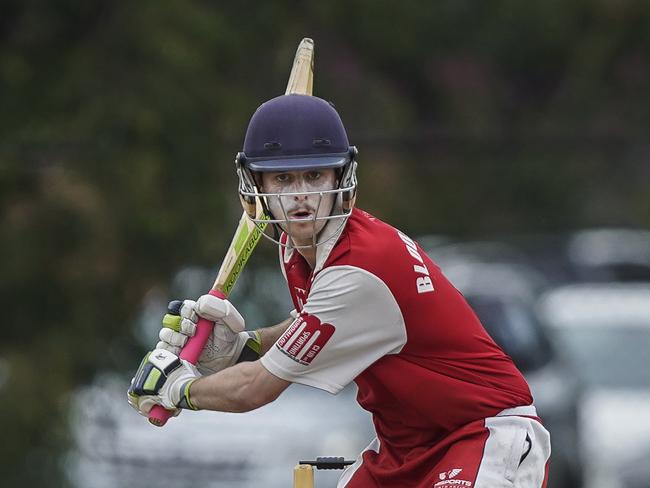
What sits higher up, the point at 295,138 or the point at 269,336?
the point at 295,138

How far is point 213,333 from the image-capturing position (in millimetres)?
5539

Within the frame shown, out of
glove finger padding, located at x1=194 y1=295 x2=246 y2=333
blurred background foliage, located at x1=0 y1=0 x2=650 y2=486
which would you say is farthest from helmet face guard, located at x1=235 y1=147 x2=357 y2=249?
blurred background foliage, located at x1=0 y1=0 x2=650 y2=486

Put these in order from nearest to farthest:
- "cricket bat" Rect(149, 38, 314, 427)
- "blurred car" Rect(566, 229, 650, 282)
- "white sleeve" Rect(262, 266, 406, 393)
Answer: "white sleeve" Rect(262, 266, 406, 393), "cricket bat" Rect(149, 38, 314, 427), "blurred car" Rect(566, 229, 650, 282)

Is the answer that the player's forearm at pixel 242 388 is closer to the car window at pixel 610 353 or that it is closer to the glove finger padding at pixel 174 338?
the glove finger padding at pixel 174 338

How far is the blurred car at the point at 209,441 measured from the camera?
30.3 feet

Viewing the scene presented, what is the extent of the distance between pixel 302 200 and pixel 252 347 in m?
0.77

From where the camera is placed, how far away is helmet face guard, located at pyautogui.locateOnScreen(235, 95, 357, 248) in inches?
198

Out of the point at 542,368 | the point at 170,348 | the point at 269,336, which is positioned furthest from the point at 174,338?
the point at 542,368

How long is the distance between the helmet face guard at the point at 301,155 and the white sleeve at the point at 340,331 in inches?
7.4

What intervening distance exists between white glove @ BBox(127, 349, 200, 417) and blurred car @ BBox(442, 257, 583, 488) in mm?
5411

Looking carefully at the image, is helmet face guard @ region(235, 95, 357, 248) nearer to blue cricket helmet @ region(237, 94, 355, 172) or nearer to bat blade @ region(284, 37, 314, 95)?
blue cricket helmet @ region(237, 94, 355, 172)

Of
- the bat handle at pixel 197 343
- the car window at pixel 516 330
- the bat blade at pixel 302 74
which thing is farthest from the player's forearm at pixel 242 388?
the car window at pixel 516 330

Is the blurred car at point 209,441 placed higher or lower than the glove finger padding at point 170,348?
lower

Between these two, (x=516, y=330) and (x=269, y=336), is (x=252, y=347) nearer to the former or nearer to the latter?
(x=269, y=336)
